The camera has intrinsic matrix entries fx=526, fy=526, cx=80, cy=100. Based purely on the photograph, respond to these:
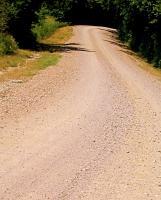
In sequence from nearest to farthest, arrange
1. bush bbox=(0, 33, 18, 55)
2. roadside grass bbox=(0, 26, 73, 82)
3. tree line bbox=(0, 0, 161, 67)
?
roadside grass bbox=(0, 26, 73, 82)
bush bbox=(0, 33, 18, 55)
tree line bbox=(0, 0, 161, 67)

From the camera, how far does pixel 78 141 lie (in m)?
12.1

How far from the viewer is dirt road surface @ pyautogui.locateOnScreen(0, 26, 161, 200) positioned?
8961 mm

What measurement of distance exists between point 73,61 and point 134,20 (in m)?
22.5

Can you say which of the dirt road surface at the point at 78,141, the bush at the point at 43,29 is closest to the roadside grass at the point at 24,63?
the dirt road surface at the point at 78,141

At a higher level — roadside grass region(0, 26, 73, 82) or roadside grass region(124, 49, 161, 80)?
roadside grass region(0, 26, 73, 82)

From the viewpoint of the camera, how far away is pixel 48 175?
938 centimetres

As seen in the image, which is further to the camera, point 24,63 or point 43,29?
point 43,29

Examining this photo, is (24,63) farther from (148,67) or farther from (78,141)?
(78,141)

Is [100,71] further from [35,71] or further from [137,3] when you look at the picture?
[137,3]

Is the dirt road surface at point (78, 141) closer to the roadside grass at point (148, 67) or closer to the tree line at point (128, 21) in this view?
the roadside grass at point (148, 67)

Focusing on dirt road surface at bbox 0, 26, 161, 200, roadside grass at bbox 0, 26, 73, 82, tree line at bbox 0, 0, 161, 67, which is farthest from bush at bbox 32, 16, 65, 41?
dirt road surface at bbox 0, 26, 161, 200

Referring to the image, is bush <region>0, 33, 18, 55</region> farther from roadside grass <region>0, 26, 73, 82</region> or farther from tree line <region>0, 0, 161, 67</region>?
tree line <region>0, 0, 161, 67</region>

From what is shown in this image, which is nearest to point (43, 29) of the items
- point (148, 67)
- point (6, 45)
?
point (148, 67)

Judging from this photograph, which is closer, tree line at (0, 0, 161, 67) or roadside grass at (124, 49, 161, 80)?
roadside grass at (124, 49, 161, 80)
